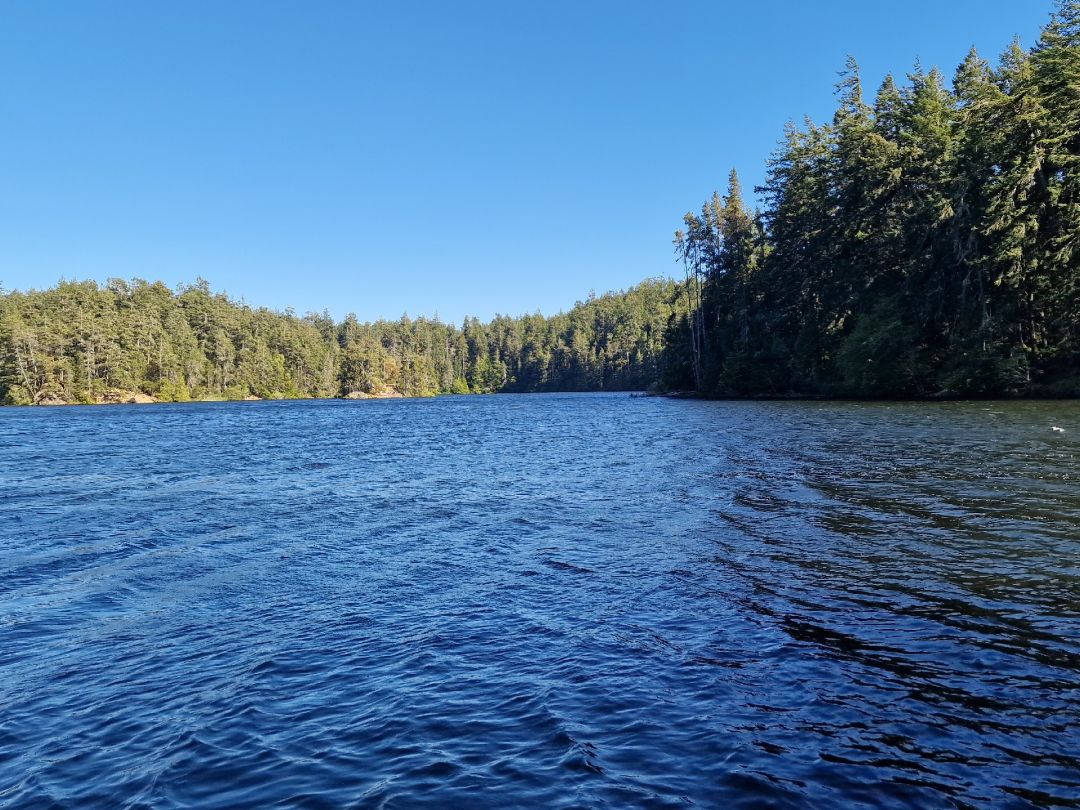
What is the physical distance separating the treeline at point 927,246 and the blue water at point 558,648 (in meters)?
34.2

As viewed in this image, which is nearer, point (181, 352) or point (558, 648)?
point (558, 648)

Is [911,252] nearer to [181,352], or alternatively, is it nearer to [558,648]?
[558,648]

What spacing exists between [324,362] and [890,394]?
6322 inches

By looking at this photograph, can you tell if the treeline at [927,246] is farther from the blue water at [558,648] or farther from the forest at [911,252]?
the blue water at [558,648]

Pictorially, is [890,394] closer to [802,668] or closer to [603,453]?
[603,453]

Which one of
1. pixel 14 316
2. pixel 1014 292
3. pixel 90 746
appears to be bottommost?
pixel 90 746

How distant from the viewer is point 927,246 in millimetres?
53844

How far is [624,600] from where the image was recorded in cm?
983

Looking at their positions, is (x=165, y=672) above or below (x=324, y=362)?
below

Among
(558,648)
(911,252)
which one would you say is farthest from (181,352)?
(558,648)

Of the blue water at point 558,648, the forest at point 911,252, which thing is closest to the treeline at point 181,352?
the forest at point 911,252

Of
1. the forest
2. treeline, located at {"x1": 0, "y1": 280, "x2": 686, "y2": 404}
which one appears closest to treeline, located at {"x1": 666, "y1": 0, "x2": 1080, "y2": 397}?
the forest

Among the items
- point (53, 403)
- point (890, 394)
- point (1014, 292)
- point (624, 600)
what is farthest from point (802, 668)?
point (53, 403)

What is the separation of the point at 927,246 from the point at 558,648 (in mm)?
56870
